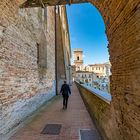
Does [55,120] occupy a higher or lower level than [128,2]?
lower

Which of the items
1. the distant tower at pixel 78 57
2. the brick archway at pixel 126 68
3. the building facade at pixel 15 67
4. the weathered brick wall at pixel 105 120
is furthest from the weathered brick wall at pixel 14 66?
the distant tower at pixel 78 57

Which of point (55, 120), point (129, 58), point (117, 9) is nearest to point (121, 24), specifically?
point (117, 9)

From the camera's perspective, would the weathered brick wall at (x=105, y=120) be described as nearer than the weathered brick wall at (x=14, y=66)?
Yes

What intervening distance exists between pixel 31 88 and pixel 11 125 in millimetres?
2504

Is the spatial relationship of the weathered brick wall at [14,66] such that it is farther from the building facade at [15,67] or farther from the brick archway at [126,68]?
the brick archway at [126,68]

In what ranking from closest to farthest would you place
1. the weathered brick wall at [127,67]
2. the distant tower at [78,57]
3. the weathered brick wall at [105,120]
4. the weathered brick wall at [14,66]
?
1. the weathered brick wall at [127,67]
2. the weathered brick wall at [105,120]
3. the weathered brick wall at [14,66]
4. the distant tower at [78,57]

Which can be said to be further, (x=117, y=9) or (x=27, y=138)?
(x=27, y=138)

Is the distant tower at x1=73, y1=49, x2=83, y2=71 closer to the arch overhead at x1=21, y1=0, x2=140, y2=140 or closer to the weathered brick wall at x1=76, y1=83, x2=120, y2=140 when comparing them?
the weathered brick wall at x1=76, y1=83, x2=120, y2=140

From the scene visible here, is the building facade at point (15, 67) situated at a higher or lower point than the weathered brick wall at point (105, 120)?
higher

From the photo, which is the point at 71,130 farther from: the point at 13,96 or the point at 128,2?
the point at 128,2

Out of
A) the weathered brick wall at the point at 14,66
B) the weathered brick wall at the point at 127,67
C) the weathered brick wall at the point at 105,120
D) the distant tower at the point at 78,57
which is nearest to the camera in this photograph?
the weathered brick wall at the point at 127,67

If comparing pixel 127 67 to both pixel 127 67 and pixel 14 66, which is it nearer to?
pixel 127 67

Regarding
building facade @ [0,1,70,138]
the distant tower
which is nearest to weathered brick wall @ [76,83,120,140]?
building facade @ [0,1,70,138]

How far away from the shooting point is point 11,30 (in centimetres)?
514
